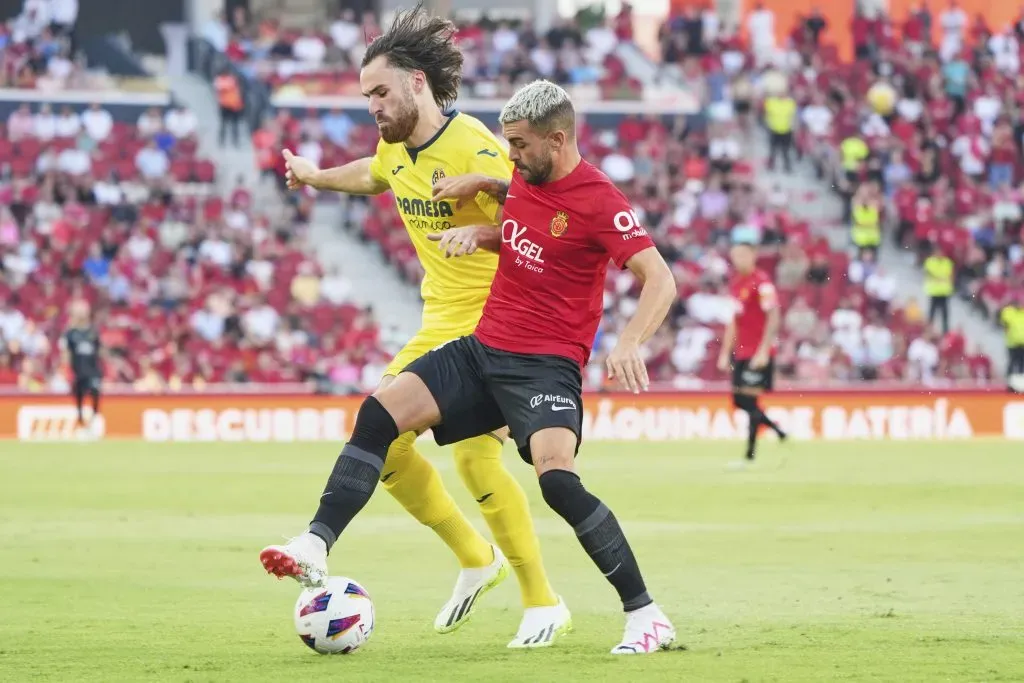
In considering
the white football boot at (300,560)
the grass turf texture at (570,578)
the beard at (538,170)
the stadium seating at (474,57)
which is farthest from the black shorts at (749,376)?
the stadium seating at (474,57)

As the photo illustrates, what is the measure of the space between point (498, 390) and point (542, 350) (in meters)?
0.24

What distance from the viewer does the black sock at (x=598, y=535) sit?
22.9ft

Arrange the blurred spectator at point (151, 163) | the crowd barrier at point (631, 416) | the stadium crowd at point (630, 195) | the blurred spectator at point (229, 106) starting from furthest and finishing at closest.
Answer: the blurred spectator at point (229, 106) < the blurred spectator at point (151, 163) < the stadium crowd at point (630, 195) < the crowd barrier at point (631, 416)

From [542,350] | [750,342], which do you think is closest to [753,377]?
[750,342]

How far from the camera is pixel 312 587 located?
6898 mm

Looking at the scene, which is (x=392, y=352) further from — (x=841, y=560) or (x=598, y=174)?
(x=598, y=174)

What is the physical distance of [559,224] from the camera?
719cm

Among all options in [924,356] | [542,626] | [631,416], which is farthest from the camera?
[924,356]

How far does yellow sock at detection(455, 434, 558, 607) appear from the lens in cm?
781

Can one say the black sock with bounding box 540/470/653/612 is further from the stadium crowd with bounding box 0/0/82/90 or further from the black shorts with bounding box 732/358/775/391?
the stadium crowd with bounding box 0/0/82/90

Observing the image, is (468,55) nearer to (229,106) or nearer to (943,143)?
(229,106)

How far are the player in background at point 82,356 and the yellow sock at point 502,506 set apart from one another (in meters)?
17.9

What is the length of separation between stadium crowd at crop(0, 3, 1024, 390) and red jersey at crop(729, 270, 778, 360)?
8054 millimetres

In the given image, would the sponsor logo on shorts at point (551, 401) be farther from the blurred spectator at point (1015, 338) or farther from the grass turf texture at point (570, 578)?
the blurred spectator at point (1015, 338)
